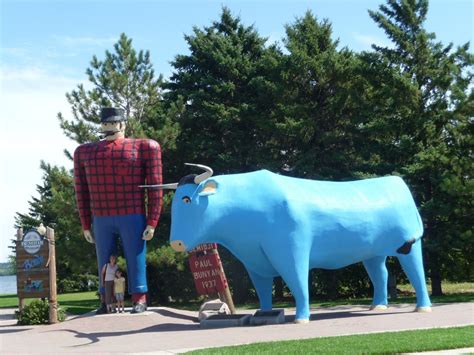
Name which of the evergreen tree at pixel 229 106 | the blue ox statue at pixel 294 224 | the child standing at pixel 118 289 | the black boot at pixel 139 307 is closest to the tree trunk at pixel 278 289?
the evergreen tree at pixel 229 106

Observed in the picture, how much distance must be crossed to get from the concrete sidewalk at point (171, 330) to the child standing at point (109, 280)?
0.64m

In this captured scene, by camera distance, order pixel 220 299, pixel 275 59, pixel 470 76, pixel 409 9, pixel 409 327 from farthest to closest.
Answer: pixel 275 59
pixel 409 9
pixel 470 76
pixel 220 299
pixel 409 327

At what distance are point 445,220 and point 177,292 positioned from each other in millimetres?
9942

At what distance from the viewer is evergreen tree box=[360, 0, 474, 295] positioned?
19438 mm

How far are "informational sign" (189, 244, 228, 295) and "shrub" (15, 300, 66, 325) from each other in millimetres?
3202

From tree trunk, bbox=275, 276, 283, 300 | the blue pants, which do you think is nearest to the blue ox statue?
the blue pants

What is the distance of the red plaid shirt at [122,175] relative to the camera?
13398mm

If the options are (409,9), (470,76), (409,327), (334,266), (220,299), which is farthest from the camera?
(409,9)

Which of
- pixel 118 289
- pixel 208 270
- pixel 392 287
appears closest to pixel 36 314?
pixel 118 289

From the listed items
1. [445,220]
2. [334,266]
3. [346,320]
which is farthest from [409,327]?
[445,220]

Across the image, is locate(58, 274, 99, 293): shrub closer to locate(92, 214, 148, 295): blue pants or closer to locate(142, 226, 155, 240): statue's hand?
locate(92, 214, 148, 295): blue pants

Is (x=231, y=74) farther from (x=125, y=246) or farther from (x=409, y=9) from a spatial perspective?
(x=125, y=246)

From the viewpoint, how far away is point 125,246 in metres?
13.5

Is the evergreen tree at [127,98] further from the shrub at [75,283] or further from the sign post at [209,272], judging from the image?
the shrub at [75,283]
